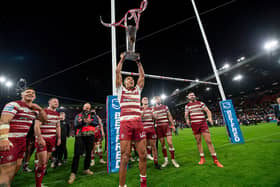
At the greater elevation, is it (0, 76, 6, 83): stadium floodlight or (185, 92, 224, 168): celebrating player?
(0, 76, 6, 83): stadium floodlight

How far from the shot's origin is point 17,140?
2.26 meters

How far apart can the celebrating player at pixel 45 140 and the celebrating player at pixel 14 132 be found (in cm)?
47

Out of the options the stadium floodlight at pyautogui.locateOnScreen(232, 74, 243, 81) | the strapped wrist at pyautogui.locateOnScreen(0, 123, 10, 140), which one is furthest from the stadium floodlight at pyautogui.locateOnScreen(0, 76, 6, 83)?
the stadium floodlight at pyautogui.locateOnScreen(232, 74, 243, 81)

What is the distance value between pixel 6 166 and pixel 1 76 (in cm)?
1694

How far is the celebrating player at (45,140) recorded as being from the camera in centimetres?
284

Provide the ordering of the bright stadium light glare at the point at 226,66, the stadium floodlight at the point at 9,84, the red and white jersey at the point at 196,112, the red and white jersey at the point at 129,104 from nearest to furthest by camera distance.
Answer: the red and white jersey at the point at 129,104 → the red and white jersey at the point at 196,112 → the stadium floodlight at the point at 9,84 → the bright stadium light glare at the point at 226,66

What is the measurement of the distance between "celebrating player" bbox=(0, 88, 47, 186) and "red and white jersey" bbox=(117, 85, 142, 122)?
4.62ft

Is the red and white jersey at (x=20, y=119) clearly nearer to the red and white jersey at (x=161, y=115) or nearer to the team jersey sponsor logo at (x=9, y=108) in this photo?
the team jersey sponsor logo at (x=9, y=108)

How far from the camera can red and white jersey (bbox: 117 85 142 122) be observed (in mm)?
2387

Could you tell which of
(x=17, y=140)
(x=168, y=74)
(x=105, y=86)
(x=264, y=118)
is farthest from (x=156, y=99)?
(x=264, y=118)

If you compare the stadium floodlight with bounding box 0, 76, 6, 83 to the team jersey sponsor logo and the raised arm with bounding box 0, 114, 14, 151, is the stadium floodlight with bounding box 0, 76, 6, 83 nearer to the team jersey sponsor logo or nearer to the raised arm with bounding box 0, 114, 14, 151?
the team jersey sponsor logo

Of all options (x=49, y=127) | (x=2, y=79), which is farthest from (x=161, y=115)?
(x=2, y=79)

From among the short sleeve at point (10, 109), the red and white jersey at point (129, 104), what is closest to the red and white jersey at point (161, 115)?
the red and white jersey at point (129, 104)

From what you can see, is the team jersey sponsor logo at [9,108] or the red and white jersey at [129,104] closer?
the team jersey sponsor logo at [9,108]
